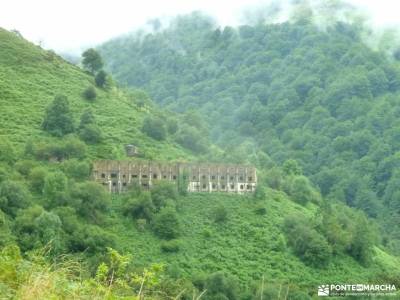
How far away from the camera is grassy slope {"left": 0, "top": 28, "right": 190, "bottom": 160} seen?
3191 inches

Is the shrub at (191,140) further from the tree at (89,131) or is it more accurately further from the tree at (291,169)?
the tree at (291,169)

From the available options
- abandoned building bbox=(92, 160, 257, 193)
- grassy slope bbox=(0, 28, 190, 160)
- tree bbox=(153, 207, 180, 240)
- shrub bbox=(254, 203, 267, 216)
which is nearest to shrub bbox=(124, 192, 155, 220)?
tree bbox=(153, 207, 180, 240)

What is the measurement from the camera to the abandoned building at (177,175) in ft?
234

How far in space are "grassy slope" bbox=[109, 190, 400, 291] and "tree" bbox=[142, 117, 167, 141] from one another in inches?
633

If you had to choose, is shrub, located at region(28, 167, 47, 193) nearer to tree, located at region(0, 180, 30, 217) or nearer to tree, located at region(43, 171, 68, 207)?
tree, located at region(43, 171, 68, 207)

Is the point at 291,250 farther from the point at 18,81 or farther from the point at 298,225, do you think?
the point at 18,81

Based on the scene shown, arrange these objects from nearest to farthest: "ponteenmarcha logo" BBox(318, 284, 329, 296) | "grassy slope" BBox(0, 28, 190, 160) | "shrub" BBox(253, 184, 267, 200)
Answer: "ponteenmarcha logo" BBox(318, 284, 329, 296) < "shrub" BBox(253, 184, 267, 200) < "grassy slope" BBox(0, 28, 190, 160)

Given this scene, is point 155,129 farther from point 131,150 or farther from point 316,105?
point 316,105

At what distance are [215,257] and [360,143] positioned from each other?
8857cm

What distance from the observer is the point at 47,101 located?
89625 mm

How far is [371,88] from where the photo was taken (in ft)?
551

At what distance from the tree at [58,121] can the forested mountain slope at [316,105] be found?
112 ft

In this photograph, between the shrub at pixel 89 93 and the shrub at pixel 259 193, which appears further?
the shrub at pixel 89 93

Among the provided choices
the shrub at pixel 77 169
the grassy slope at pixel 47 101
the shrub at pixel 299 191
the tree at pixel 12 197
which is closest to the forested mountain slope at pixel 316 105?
the grassy slope at pixel 47 101
